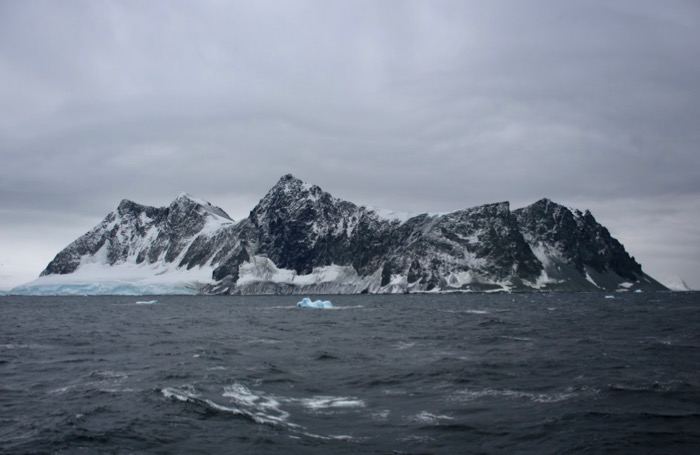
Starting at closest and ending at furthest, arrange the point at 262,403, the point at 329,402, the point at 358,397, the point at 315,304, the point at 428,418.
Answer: the point at 428,418, the point at 262,403, the point at 329,402, the point at 358,397, the point at 315,304

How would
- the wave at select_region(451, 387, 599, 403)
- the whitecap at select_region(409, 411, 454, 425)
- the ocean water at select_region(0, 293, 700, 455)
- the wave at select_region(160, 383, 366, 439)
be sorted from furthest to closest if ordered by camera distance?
the wave at select_region(451, 387, 599, 403)
the wave at select_region(160, 383, 366, 439)
the whitecap at select_region(409, 411, 454, 425)
the ocean water at select_region(0, 293, 700, 455)

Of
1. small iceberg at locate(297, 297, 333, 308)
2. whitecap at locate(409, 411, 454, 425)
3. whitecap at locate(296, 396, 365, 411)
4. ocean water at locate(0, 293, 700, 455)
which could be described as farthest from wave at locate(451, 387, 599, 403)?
small iceberg at locate(297, 297, 333, 308)

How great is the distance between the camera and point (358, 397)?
35750 mm

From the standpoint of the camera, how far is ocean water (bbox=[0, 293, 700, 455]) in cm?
2658

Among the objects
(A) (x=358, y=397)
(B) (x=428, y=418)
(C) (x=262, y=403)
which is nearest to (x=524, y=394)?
(B) (x=428, y=418)

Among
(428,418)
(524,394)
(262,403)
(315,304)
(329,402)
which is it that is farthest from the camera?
(315,304)

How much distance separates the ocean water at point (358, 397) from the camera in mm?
26578

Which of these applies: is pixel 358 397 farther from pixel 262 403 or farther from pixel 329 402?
pixel 262 403

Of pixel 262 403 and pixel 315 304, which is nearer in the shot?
pixel 262 403

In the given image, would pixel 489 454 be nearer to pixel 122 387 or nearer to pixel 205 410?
pixel 205 410

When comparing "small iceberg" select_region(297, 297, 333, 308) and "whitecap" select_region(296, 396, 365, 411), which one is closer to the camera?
"whitecap" select_region(296, 396, 365, 411)

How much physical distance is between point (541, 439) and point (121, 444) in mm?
18288

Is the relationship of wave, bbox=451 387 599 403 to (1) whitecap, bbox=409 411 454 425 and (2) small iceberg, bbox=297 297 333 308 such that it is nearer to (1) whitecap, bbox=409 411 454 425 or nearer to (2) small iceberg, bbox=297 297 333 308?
(1) whitecap, bbox=409 411 454 425

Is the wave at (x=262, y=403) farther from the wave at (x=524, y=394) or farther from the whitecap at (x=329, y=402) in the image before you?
the wave at (x=524, y=394)
